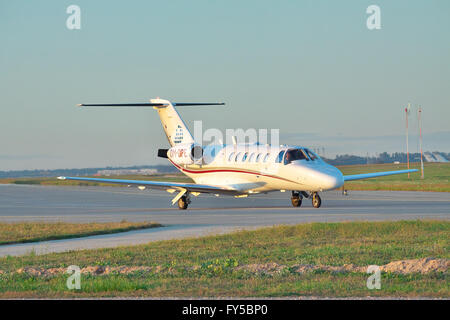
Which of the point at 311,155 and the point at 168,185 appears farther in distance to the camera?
the point at 311,155

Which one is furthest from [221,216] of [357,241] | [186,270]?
[186,270]

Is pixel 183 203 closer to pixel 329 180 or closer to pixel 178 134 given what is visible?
pixel 178 134

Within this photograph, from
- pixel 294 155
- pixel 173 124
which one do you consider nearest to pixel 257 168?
pixel 294 155

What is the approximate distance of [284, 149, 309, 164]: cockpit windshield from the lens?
34.3m

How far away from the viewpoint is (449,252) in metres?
16.5

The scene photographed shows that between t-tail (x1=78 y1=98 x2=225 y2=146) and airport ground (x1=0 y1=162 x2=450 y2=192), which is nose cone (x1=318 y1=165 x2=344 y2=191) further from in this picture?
airport ground (x1=0 y1=162 x2=450 y2=192)

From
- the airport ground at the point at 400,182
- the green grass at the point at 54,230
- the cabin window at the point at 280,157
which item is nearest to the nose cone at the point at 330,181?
the cabin window at the point at 280,157

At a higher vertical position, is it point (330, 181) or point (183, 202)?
point (330, 181)

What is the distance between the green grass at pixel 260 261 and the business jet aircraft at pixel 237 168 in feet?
34.9

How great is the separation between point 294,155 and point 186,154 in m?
7.20

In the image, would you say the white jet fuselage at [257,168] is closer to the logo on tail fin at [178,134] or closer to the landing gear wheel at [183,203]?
the logo on tail fin at [178,134]

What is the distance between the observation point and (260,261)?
1572cm

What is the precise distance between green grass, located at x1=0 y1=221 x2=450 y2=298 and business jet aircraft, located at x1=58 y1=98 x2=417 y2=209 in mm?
10624

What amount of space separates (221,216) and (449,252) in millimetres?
14597
